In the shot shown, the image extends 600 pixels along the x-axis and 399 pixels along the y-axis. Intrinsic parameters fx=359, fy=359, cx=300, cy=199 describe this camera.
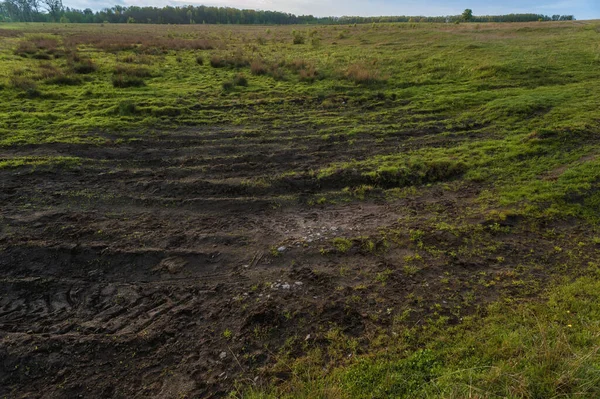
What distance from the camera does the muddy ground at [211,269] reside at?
13.6 feet

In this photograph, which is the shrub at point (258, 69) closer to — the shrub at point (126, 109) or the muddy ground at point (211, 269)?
the shrub at point (126, 109)

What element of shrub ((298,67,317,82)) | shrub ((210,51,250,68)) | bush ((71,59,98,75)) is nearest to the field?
shrub ((298,67,317,82))

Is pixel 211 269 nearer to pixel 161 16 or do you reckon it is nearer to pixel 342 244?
pixel 342 244

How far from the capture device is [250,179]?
8.10m

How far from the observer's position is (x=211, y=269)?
217 inches

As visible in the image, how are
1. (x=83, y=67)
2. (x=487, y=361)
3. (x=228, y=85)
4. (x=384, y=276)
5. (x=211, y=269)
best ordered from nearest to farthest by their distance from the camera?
(x=487, y=361) < (x=384, y=276) < (x=211, y=269) < (x=228, y=85) < (x=83, y=67)

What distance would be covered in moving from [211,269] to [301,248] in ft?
4.82

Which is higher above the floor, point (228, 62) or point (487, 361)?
point (228, 62)

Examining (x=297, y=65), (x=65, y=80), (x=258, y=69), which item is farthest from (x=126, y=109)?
(x=297, y=65)

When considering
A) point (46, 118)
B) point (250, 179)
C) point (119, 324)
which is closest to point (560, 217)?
point (250, 179)

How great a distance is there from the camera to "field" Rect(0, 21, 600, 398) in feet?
12.8

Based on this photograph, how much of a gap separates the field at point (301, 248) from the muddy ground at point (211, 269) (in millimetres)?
33

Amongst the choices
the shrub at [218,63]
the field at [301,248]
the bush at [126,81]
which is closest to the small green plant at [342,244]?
the field at [301,248]

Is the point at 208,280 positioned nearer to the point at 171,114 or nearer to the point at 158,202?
the point at 158,202
